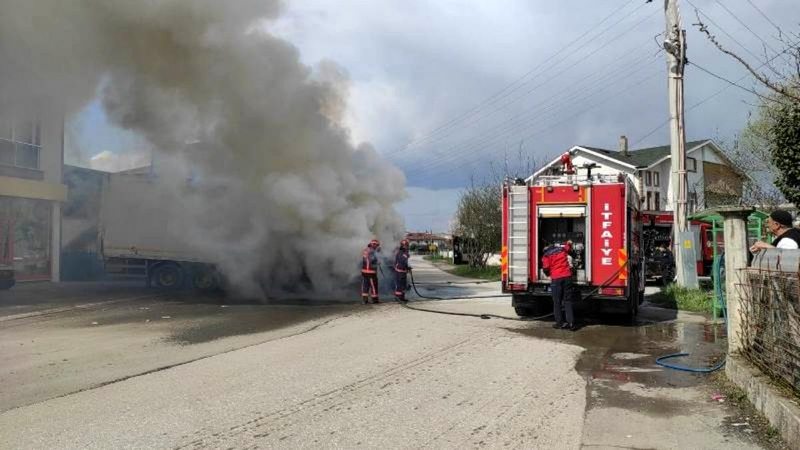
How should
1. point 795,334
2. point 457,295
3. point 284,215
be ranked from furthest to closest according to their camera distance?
point 457,295 < point 284,215 < point 795,334

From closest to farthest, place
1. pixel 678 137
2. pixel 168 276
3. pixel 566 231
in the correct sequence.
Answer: pixel 566 231, pixel 678 137, pixel 168 276

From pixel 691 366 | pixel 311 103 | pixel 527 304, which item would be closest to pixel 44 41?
pixel 311 103

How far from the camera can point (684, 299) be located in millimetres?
13445

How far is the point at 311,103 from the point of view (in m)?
15.4

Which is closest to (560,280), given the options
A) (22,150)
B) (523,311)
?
(523,311)

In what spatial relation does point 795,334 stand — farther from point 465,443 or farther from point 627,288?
point 627,288

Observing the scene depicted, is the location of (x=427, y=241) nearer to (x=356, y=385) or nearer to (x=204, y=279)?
(x=204, y=279)

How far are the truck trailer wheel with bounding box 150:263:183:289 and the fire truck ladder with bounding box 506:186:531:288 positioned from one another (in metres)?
11.4

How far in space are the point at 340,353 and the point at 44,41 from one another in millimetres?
8373

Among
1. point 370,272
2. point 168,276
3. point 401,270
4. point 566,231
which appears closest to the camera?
point 566,231

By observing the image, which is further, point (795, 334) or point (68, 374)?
point (68, 374)

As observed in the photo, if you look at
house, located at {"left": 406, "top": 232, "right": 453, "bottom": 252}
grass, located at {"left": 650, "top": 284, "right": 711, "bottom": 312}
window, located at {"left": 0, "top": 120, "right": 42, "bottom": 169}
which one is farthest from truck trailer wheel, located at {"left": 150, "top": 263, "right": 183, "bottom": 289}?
house, located at {"left": 406, "top": 232, "right": 453, "bottom": 252}

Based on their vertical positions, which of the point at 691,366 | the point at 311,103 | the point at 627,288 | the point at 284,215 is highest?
the point at 311,103

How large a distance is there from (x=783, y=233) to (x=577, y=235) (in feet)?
16.3
